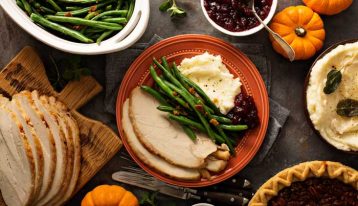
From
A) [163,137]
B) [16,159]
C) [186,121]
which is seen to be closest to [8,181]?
[16,159]

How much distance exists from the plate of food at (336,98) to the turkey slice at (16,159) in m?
2.58

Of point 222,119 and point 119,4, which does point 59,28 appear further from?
point 222,119

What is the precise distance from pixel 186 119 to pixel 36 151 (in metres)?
1.39

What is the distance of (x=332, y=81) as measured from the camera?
17.3 ft

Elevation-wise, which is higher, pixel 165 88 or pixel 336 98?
pixel 165 88

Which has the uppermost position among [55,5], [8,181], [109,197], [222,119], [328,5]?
[55,5]

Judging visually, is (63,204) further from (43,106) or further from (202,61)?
(202,61)

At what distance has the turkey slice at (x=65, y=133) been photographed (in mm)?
5492

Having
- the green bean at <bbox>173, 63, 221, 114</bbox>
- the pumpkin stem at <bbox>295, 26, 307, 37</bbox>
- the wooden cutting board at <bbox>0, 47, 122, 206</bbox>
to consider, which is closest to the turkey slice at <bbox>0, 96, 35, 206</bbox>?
the wooden cutting board at <bbox>0, 47, 122, 206</bbox>

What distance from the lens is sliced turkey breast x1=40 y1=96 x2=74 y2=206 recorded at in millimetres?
5492

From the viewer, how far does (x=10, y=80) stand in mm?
5586

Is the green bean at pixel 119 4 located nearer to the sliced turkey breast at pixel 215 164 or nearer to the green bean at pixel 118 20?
the green bean at pixel 118 20

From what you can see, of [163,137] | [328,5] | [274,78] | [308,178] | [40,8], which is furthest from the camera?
[274,78]

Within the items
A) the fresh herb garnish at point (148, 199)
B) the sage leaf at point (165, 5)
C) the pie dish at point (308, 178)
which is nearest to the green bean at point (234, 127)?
the pie dish at point (308, 178)
